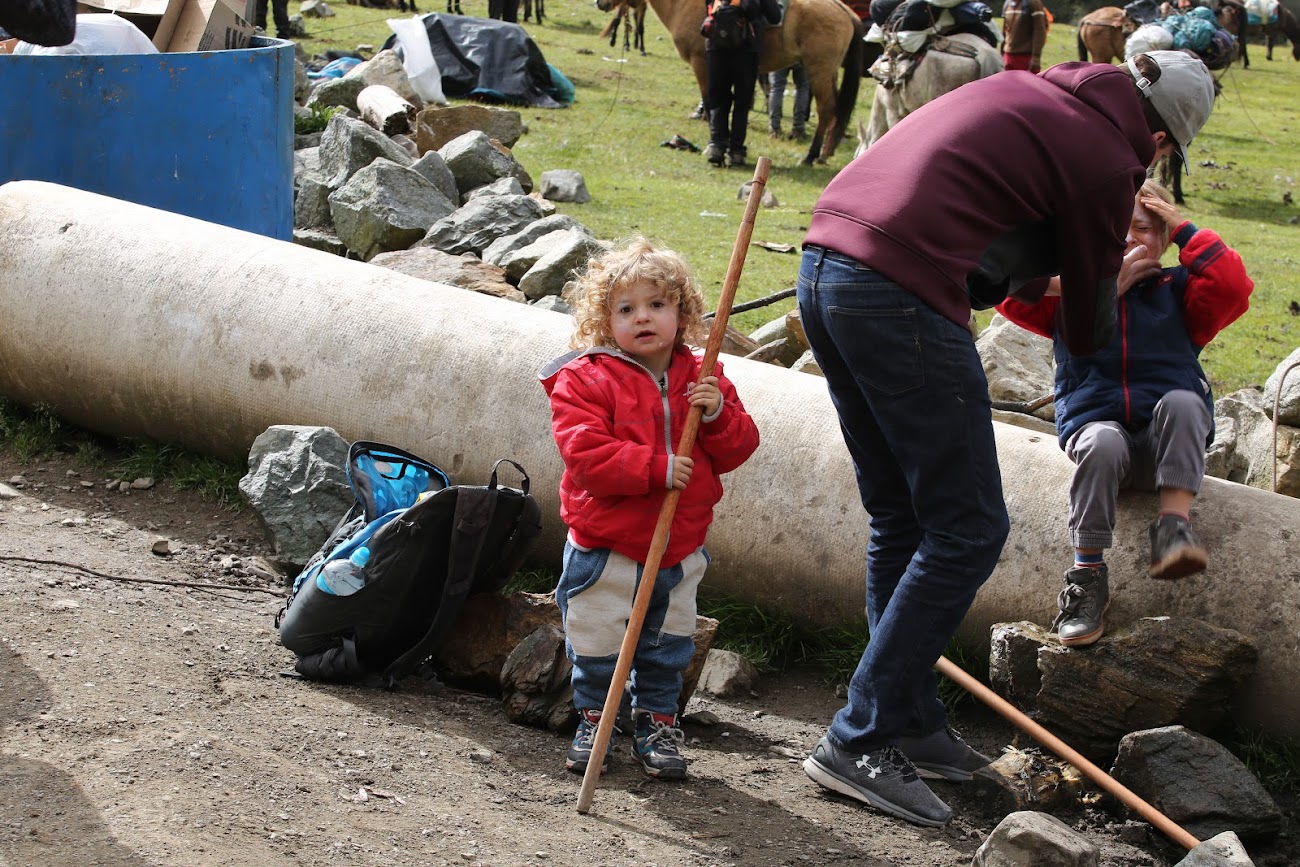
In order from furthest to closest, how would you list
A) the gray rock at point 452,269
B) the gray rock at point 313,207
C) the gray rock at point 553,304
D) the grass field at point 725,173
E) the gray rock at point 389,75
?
the gray rock at point 389,75 → the gray rock at point 313,207 → the grass field at point 725,173 → the gray rock at point 452,269 → the gray rock at point 553,304

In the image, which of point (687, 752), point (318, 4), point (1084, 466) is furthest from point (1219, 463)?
point (318, 4)

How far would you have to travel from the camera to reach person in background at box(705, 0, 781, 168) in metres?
12.8

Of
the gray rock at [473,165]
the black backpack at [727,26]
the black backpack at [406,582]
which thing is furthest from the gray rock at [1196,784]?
the black backpack at [727,26]

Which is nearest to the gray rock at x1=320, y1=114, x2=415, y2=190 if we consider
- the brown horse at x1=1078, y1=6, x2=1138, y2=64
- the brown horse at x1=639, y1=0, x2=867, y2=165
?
the brown horse at x1=639, y1=0, x2=867, y2=165

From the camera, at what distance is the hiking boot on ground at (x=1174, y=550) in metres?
3.44

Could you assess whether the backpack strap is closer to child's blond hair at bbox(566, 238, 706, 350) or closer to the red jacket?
the red jacket

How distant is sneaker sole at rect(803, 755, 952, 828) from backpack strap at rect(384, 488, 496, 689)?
1.02 metres

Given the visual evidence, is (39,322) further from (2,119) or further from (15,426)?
(2,119)

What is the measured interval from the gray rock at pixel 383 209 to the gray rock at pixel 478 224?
0.15m

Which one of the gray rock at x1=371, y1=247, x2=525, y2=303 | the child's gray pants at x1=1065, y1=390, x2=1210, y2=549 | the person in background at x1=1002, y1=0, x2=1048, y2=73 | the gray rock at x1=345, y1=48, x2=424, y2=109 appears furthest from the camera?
the gray rock at x1=345, y1=48, x2=424, y2=109

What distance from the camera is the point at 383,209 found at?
8102 mm

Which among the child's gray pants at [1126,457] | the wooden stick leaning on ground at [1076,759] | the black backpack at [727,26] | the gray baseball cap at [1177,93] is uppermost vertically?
the gray baseball cap at [1177,93]

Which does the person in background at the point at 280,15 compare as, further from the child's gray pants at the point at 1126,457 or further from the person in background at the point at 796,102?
the child's gray pants at the point at 1126,457

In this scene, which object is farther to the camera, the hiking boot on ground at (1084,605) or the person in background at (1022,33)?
the person in background at (1022,33)
